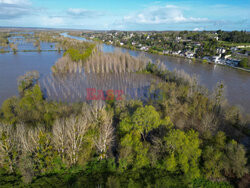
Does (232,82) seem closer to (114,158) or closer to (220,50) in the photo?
(220,50)

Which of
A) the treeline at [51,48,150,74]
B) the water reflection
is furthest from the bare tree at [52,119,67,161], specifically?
the treeline at [51,48,150,74]

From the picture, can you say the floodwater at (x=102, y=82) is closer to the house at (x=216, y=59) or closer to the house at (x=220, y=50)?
the house at (x=216, y=59)

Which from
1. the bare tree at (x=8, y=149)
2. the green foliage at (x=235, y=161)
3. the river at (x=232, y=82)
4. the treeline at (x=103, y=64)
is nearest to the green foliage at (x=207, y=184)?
the green foliage at (x=235, y=161)

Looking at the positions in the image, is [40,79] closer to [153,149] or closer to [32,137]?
[32,137]

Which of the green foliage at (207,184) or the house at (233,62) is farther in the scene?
the house at (233,62)

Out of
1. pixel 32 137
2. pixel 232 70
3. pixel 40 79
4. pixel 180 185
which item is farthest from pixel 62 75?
pixel 232 70

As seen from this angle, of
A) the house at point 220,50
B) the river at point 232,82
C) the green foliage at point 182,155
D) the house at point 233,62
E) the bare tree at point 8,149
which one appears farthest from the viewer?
the house at point 220,50

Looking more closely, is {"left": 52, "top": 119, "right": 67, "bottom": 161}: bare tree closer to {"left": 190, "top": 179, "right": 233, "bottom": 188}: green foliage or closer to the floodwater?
{"left": 190, "top": 179, "right": 233, "bottom": 188}: green foliage

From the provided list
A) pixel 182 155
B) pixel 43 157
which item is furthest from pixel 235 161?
pixel 43 157

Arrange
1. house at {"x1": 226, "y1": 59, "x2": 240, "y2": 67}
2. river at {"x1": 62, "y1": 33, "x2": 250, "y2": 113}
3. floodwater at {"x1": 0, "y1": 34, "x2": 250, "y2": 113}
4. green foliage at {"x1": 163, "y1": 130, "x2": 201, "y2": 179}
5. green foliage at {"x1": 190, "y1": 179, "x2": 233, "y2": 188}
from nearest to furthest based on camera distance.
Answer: green foliage at {"x1": 190, "y1": 179, "x2": 233, "y2": 188} < green foliage at {"x1": 163, "y1": 130, "x2": 201, "y2": 179} < river at {"x1": 62, "y1": 33, "x2": 250, "y2": 113} < floodwater at {"x1": 0, "y1": 34, "x2": 250, "y2": 113} < house at {"x1": 226, "y1": 59, "x2": 240, "y2": 67}

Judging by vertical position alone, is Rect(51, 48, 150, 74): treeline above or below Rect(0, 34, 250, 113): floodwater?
above

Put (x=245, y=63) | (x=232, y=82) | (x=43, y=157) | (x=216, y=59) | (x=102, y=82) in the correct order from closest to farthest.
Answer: (x=43, y=157)
(x=102, y=82)
(x=232, y=82)
(x=245, y=63)
(x=216, y=59)

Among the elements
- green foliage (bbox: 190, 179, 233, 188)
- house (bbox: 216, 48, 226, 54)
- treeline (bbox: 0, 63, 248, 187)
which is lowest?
green foliage (bbox: 190, 179, 233, 188)
